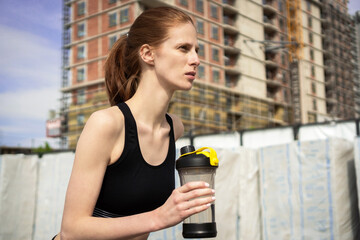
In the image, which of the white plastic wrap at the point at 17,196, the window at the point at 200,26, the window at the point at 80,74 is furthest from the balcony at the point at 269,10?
the white plastic wrap at the point at 17,196

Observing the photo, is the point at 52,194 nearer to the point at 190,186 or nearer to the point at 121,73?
the point at 121,73

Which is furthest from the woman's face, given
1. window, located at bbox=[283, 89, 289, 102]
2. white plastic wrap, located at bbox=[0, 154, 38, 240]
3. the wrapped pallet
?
window, located at bbox=[283, 89, 289, 102]

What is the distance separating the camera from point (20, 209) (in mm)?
7836

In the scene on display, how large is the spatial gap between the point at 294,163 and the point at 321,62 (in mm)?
45272

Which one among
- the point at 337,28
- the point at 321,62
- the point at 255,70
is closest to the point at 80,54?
the point at 255,70

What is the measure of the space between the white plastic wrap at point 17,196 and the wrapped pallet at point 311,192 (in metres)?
4.35

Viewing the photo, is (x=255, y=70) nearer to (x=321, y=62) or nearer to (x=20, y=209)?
(x=321, y=62)

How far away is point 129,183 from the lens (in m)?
1.47

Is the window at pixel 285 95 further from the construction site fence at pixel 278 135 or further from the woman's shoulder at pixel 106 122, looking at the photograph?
the woman's shoulder at pixel 106 122

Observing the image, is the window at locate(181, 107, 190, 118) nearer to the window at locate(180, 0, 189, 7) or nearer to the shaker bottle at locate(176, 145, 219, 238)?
the window at locate(180, 0, 189, 7)

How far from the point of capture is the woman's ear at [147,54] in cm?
158

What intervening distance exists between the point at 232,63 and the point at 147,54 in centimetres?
3917

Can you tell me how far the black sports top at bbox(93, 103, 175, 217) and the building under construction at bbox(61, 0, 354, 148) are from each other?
90.3 feet

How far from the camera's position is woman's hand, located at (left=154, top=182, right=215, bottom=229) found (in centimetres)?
120
